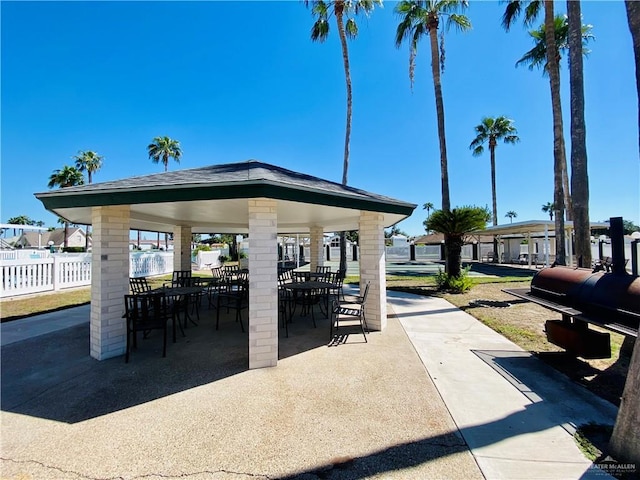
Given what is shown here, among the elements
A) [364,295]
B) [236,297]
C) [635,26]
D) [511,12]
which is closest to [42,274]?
[236,297]

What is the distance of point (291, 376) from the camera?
3.69 metres

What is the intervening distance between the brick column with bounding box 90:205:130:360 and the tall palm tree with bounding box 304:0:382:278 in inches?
383

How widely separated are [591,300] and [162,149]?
34712 millimetres

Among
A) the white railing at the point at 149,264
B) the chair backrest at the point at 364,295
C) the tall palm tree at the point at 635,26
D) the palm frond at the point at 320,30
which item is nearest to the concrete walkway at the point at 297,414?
the chair backrest at the point at 364,295

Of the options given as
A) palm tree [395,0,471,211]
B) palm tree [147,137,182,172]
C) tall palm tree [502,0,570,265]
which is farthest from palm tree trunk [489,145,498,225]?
palm tree [147,137,182,172]

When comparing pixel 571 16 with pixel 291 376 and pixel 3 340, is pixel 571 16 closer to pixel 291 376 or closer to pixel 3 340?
pixel 291 376

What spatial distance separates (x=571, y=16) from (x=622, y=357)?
353 inches

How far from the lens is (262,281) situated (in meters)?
3.92

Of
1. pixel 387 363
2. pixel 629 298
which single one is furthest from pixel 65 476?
pixel 629 298

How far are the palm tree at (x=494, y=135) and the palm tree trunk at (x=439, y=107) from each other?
18079 millimetres

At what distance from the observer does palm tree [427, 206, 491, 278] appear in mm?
10430

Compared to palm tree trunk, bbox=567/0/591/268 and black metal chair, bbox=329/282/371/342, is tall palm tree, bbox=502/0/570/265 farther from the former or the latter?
black metal chair, bbox=329/282/371/342

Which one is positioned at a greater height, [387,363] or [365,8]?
[365,8]

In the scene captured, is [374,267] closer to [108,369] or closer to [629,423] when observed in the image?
[629,423]
